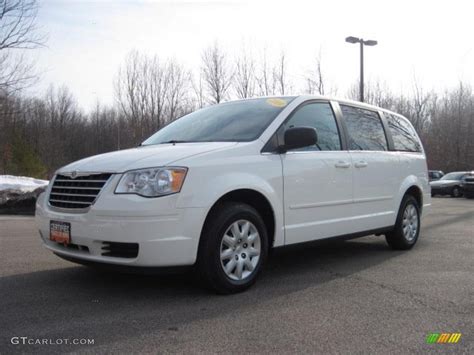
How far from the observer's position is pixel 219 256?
396 cm

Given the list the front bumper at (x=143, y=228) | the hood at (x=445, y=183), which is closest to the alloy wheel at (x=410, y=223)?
the front bumper at (x=143, y=228)

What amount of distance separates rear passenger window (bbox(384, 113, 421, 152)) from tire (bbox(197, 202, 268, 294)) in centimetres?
312

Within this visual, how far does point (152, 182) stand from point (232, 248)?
934 mm

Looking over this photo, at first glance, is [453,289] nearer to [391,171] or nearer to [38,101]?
[391,171]

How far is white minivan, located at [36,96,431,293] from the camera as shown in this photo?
3717 mm

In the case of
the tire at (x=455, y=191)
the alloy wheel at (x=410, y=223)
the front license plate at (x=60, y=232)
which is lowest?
the tire at (x=455, y=191)

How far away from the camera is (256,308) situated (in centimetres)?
378

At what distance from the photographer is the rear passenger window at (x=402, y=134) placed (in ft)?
21.6

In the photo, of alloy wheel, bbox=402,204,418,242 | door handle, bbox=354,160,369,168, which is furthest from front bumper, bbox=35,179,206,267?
alloy wheel, bbox=402,204,418,242

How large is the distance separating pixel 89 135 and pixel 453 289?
5899 centimetres

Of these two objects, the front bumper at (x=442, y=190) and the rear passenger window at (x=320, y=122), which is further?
the front bumper at (x=442, y=190)

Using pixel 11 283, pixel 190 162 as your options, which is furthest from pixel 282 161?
pixel 11 283

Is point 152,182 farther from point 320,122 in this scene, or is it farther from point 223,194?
point 320,122

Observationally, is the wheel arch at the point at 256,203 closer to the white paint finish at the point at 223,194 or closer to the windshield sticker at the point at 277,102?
the white paint finish at the point at 223,194
